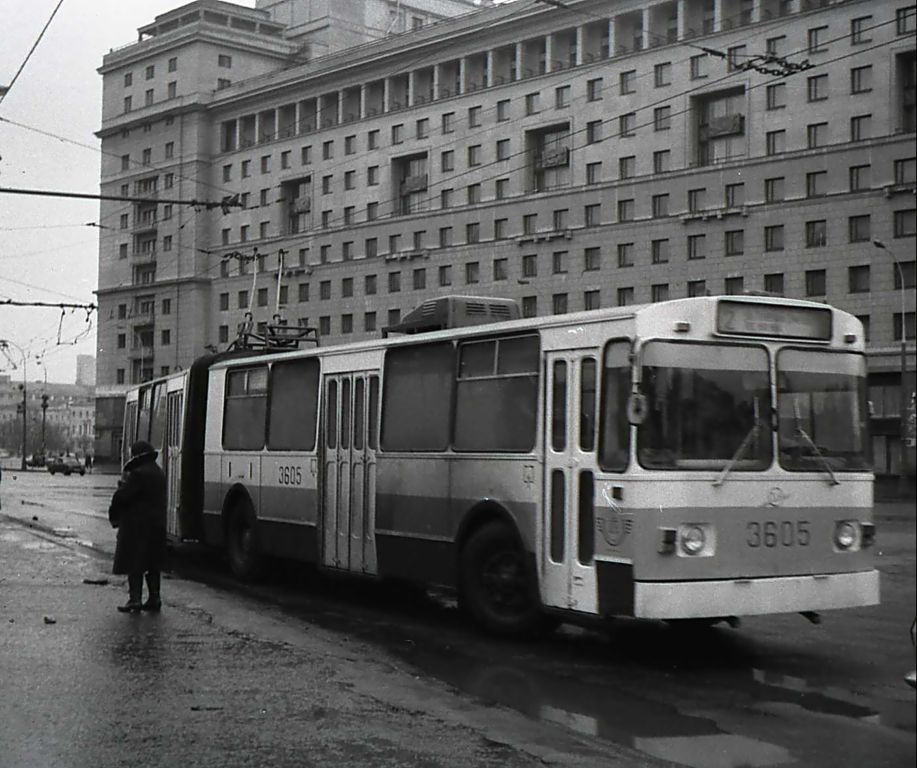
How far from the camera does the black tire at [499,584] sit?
32.7 ft

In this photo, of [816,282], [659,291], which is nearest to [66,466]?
[659,291]

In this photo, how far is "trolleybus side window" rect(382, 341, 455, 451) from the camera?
36.6ft

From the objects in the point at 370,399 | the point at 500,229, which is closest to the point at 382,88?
the point at 500,229

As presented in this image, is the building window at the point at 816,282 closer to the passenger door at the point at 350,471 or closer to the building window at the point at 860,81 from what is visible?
the building window at the point at 860,81

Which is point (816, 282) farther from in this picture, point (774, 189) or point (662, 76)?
point (662, 76)

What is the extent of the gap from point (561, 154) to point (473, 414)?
182 feet

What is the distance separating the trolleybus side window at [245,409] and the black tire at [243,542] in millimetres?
692

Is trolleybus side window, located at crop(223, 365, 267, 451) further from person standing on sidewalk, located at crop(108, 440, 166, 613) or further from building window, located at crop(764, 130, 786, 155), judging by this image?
building window, located at crop(764, 130, 786, 155)

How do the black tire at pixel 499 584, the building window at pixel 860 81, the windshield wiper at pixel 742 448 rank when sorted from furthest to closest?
the building window at pixel 860 81, the black tire at pixel 499 584, the windshield wiper at pixel 742 448

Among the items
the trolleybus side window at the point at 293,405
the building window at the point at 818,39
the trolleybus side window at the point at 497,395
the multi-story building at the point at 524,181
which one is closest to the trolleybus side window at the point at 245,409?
the trolleybus side window at the point at 293,405

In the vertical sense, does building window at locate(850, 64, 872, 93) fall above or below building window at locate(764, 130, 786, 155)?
below

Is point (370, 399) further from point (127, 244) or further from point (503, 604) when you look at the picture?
point (127, 244)

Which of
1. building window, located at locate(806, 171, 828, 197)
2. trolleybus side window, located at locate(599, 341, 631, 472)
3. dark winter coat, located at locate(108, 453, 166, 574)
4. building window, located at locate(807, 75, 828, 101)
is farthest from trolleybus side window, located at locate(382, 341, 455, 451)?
building window, located at locate(806, 171, 828, 197)

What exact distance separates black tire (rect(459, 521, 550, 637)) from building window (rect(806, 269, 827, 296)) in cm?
4488
